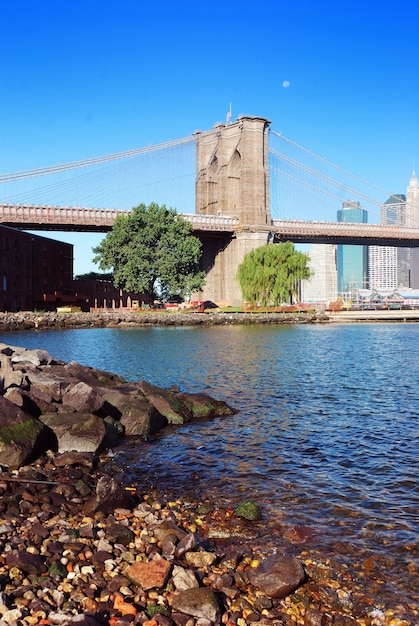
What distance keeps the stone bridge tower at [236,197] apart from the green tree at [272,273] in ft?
34.5

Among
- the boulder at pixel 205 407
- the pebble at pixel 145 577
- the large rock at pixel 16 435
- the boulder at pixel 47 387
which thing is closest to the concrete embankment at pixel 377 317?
the boulder at pixel 205 407

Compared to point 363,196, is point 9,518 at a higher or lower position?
lower

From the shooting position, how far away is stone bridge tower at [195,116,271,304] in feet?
270

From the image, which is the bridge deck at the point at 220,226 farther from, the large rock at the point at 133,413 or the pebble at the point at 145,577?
the pebble at the point at 145,577

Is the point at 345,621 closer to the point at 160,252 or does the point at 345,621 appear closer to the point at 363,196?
the point at 160,252

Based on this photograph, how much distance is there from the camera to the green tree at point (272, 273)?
68.2 m

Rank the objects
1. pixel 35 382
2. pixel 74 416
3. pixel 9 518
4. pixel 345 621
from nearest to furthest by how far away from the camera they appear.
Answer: pixel 345 621
pixel 9 518
pixel 74 416
pixel 35 382

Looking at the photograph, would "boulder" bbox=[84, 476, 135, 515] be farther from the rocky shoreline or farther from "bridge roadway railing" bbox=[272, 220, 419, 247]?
"bridge roadway railing" bbox=[272, 220, 419, 247]

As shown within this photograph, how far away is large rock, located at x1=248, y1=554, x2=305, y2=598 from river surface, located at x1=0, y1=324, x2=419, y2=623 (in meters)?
0.67

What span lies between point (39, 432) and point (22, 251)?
6161 centimetres

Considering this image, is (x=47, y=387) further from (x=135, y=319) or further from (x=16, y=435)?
(x=135, y=319)

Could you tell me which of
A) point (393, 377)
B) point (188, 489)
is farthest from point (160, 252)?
point (188, 489)

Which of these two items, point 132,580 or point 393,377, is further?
point 393,377

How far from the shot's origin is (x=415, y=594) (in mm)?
5539
